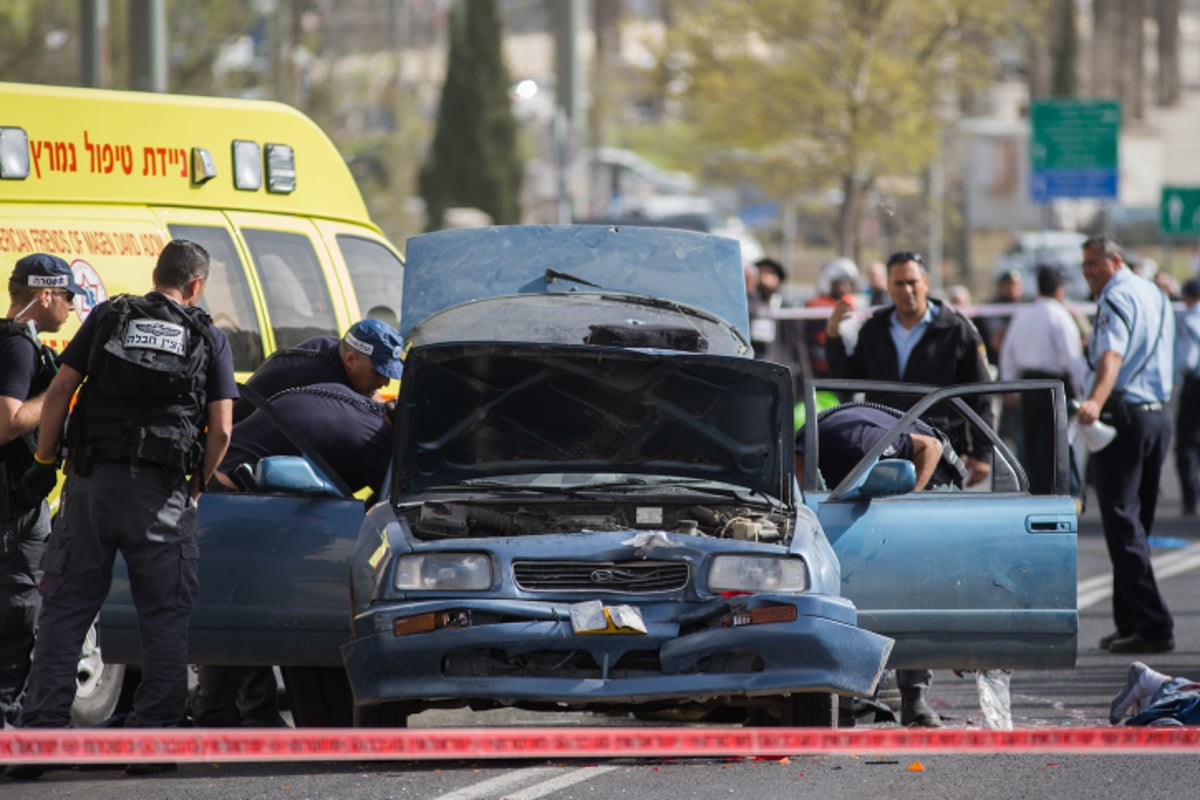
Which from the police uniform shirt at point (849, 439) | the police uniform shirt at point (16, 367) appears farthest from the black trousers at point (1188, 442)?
the police uniform shirt at point (16, 367)

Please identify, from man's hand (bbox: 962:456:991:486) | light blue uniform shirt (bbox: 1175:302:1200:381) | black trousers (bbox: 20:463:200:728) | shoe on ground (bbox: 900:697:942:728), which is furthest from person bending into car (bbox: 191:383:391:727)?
light blue uniform shirt (bbox: 1175:302:1200:381)

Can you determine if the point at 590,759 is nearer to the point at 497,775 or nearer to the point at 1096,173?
the point at 497,775

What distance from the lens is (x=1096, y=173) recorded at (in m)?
28.3

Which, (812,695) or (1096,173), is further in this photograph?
(1096,173)

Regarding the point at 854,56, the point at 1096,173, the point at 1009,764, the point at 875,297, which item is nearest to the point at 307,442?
the point at 1009,764

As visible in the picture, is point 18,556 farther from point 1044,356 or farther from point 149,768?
point 1044,356

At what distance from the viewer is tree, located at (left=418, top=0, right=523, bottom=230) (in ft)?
144

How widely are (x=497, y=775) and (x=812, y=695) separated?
3.52 ft

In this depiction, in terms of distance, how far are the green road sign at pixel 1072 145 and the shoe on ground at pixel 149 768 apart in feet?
75.0

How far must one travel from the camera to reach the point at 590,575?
22.1ft

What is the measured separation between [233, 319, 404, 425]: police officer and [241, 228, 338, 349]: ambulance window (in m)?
1.07

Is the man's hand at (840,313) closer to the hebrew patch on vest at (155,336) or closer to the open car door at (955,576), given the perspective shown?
the open car door at (955,576)

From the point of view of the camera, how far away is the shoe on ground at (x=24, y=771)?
6.82 metres

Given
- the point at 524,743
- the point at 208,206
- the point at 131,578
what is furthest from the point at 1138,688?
the point at 208,206
